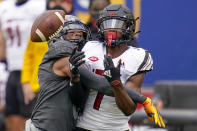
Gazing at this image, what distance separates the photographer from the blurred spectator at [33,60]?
22.5 ft

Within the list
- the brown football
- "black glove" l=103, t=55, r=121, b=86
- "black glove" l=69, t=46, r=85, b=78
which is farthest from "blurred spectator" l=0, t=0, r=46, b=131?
"black glove" l=103, t=55, r=121, b=86

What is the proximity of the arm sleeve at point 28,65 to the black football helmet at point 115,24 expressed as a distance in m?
2.42

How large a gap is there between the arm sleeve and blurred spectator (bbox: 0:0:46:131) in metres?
0.35

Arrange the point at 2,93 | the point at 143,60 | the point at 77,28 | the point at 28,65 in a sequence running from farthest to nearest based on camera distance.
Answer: the point at 2,93
the point at 28,65
the point at 77,28
the point at 143,60

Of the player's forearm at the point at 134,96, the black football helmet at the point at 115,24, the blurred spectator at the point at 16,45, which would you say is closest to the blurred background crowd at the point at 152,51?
the blurred spectator at the point at 16,45

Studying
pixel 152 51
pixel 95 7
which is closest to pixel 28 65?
pixel 95 7

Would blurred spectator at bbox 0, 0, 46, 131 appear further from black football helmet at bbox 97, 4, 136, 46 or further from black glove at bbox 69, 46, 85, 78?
black glove at bbox 69, 46, 85, 78

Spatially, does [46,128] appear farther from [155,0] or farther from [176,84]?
[155,0]

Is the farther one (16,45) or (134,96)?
(16,45)

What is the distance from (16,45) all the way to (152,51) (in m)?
2.01

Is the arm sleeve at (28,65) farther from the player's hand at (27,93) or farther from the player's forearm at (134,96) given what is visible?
the player's forearm at (134,96)

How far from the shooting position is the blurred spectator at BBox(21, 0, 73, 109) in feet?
22.5

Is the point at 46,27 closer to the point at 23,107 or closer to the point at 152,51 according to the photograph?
the point at 23,107

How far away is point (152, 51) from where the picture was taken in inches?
336
